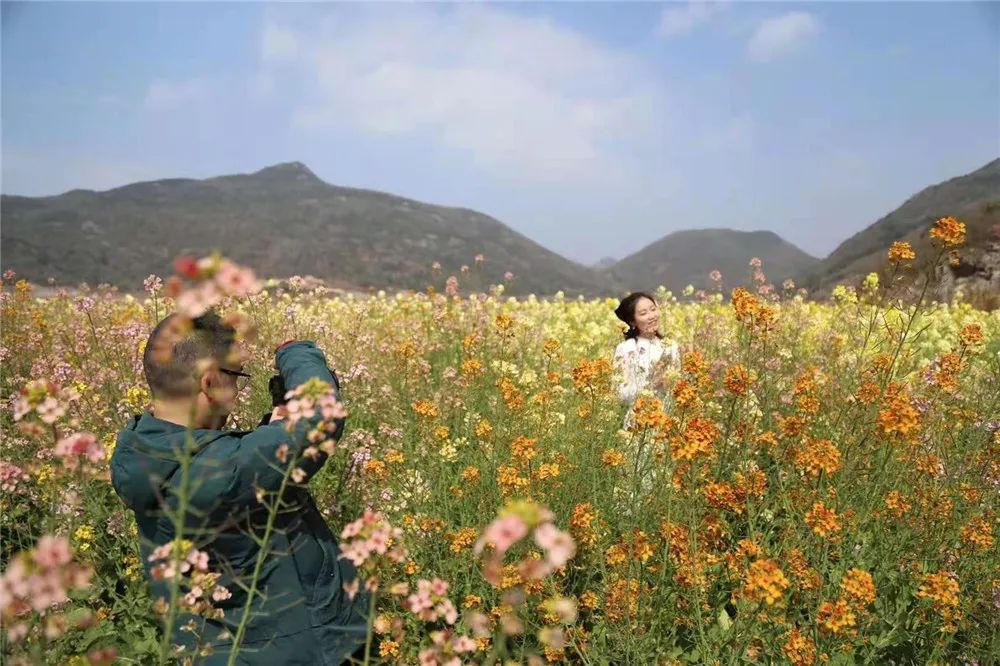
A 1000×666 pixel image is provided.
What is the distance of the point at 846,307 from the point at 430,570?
584 cm

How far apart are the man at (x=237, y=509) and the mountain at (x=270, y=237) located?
17.1 metres

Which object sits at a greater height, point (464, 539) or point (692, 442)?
point (692, 442)

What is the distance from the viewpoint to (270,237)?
27406 mm

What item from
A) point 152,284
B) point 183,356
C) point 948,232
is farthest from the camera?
point 152,284

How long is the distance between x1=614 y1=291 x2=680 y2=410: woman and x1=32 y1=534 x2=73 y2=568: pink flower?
143 inches

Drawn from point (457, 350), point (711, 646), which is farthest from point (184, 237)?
point (711, 646)

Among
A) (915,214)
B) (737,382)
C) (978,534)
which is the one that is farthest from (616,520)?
(915,214)

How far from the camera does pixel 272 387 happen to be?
90.5 inches

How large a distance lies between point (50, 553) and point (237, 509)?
2.81ft

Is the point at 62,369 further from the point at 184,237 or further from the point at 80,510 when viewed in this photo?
the point at 184,237

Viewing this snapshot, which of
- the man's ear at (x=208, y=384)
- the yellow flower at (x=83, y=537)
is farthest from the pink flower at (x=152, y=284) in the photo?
the man's ear at (x=208, y=384)

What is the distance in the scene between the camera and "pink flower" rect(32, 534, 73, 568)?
0.99 metres

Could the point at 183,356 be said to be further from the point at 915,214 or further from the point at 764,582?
the point at 915,214

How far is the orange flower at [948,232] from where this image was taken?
2717mm
